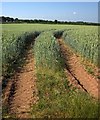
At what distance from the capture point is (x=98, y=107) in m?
7.73

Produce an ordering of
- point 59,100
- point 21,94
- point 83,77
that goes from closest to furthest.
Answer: point 59,100 → point 21,94 → point 83,77

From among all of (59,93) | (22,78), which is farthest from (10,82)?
(59,93)

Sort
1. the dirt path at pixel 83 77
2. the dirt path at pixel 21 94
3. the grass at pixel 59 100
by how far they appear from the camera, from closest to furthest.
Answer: the grass at pixel 59 100
the dirt path at pixel 21 94
the dirt path at pixel 83 77

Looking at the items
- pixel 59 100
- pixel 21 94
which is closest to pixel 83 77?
pixel 21 94

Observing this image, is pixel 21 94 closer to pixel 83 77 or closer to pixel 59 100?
pixel 59 100

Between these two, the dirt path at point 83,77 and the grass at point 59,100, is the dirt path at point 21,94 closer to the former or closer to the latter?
the grass at point 59,100

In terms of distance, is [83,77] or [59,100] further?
[83,77]

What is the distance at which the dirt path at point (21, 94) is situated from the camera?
8.27 metres

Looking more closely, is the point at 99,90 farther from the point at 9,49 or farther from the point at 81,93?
the point at 9,49

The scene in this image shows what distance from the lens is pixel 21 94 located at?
978 cm

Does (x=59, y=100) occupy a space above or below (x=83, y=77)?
below

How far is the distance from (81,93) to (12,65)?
5921 mm

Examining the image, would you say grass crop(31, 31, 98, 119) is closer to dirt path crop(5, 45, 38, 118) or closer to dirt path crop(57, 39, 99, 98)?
dirt path crop(5, 45, 38, 118)

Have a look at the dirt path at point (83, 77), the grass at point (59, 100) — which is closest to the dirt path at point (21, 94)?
the grass at point (59, 100)
